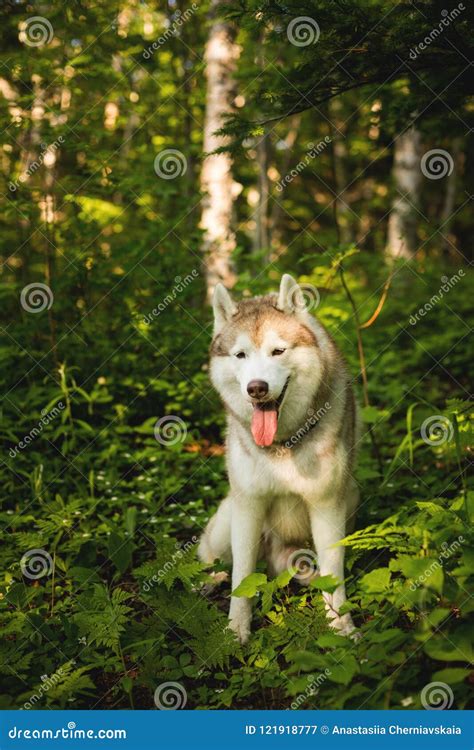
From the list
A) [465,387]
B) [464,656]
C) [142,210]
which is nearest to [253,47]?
[142,210]

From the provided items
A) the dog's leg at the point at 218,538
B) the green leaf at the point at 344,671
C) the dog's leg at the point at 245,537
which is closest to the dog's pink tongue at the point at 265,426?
the dog's leg at the point at 245,537

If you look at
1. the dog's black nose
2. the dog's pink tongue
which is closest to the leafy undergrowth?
the dog's pink tongue

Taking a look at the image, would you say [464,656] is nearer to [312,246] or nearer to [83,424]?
[83,424]

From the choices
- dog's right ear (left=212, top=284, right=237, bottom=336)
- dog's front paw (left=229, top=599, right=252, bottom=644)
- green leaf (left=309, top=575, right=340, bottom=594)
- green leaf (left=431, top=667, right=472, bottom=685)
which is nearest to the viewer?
green leaf (left=431, top=667, right=472, bottom=685)

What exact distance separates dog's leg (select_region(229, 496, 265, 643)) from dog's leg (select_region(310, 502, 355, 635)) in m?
0.34

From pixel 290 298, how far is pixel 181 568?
5.59ft

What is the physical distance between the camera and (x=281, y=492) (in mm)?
3629

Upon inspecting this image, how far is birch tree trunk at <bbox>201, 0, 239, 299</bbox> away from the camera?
706 cm

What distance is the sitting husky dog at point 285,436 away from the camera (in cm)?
352

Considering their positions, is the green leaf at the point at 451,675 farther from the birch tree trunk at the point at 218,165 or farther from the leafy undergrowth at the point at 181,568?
the birch tree trunk at the point at 218,165

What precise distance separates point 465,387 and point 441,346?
2.59ft

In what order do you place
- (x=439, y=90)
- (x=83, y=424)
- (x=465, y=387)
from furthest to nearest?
1. (x=465, y=387)
2. (x=83, y=424)
3. (x=439, y=90)

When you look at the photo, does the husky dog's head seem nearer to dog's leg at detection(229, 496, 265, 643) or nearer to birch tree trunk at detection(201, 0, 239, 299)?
dog's leg at detection(229, 496, 265, 643)

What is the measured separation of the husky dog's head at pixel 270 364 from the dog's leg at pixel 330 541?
0.52 metres
